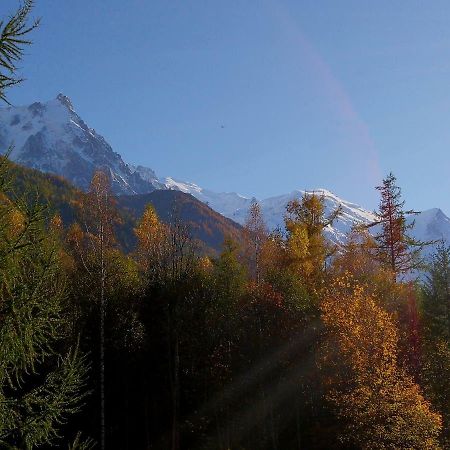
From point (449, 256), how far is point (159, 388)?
21.8 meters

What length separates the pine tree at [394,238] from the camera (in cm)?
3195

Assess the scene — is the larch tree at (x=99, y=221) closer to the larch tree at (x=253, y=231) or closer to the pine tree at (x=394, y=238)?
the pine tree at (x=394, y=238)

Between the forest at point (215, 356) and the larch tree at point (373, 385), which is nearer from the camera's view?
the larch tree at point (373, 385)

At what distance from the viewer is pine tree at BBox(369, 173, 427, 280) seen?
1258 inches

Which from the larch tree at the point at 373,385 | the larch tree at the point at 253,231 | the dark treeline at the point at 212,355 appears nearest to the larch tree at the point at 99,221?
the dark treeline at the point at 212,355

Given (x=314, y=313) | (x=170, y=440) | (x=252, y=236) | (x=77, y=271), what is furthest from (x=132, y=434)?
(x=252, y=236)

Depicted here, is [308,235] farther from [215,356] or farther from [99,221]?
[99,221]

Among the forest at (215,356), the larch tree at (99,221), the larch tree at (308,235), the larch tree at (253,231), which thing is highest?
the larch tree at (253,231)

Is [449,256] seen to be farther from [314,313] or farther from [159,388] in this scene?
[159,388]

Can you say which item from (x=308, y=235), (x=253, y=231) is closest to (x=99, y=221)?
(x=308, y=235)

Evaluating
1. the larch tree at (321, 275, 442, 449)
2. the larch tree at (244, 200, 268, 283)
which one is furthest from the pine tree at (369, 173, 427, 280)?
the larch tree at (244, 200, 268, 283)

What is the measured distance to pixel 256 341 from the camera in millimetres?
24438

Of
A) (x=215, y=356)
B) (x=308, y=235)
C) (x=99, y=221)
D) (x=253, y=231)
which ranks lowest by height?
(x=215, y=356)

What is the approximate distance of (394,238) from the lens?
3222cm
